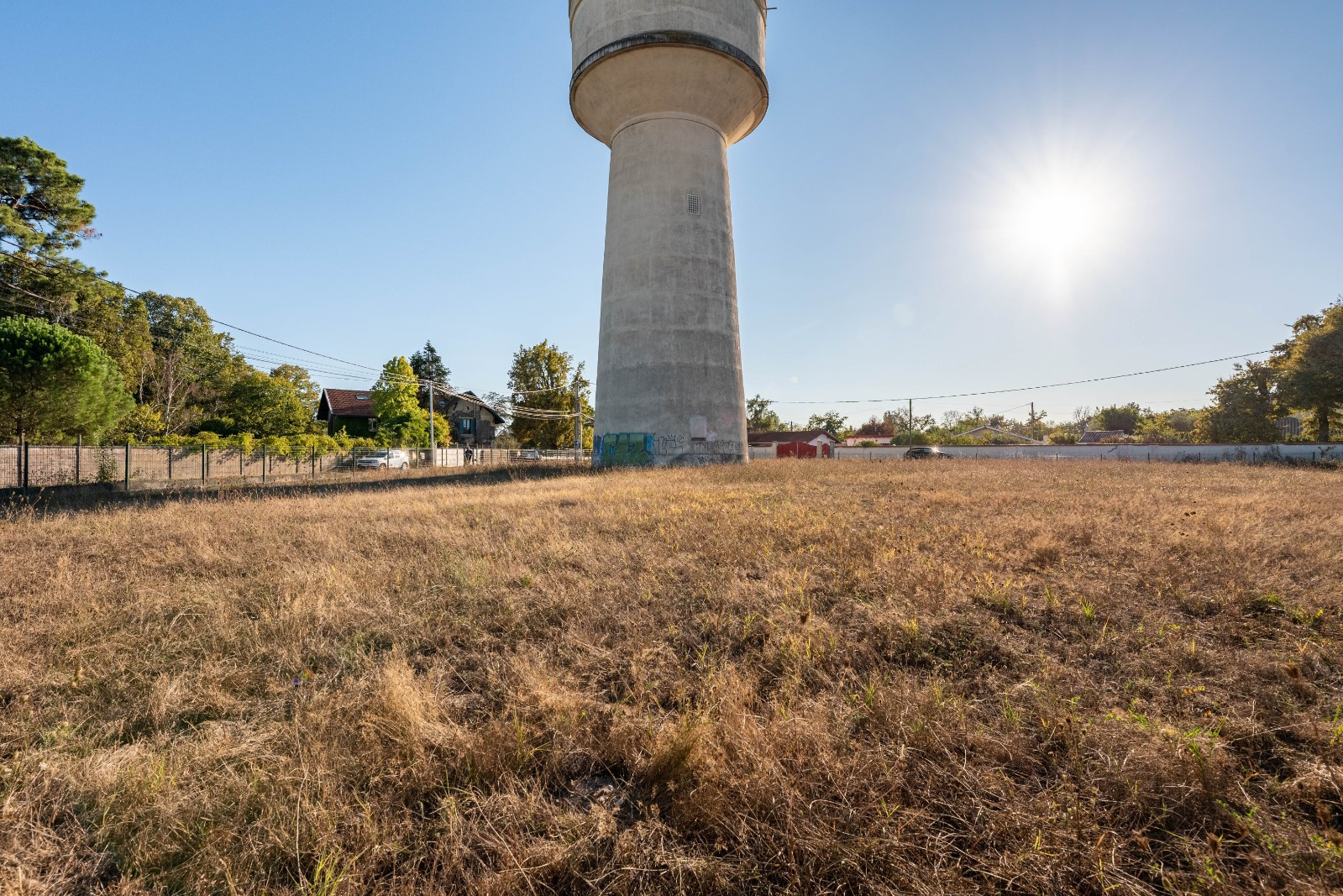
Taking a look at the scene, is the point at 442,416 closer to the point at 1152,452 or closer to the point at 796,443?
the point at 796,443

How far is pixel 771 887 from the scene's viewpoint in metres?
1.96

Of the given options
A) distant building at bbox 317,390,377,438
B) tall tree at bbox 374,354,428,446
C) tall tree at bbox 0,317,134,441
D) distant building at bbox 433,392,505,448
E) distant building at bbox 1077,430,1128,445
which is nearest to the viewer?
tall tree at bbox 0,317,134,441

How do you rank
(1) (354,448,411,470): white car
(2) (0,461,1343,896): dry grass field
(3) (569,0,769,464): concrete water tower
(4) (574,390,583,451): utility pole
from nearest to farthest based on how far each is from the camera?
(2) (0,461,1343,896): dry grass field, (3) (569,0,769,464): concrete water tower, (1) (354,448,411,470): white car, (4) (574,390,583,451): utility pole

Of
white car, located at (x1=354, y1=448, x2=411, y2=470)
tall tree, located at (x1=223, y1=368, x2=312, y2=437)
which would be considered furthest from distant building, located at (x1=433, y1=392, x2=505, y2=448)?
white car, located at (x1=354, y1=448, x2=411, y2=470)

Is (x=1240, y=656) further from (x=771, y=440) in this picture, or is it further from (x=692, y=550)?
(x=771, y=440)

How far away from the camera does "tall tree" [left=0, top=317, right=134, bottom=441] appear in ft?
56.7

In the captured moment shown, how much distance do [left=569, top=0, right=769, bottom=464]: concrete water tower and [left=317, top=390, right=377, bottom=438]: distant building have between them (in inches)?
1381

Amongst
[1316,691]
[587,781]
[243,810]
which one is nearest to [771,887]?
[587,781]

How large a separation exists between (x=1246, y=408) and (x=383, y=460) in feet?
192

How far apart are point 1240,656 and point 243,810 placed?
5.66 m

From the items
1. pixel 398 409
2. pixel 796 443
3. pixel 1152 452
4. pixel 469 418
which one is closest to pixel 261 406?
pixel 398 409

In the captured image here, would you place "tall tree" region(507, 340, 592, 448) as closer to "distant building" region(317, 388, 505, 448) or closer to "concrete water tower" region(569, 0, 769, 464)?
"distant building" region(317, 388, 505, 448)

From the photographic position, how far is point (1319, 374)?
29328 mm

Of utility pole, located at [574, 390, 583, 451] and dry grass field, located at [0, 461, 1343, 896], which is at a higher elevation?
utility pole, located at [574, 390, 583, 451]
